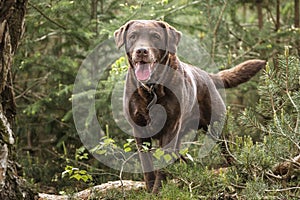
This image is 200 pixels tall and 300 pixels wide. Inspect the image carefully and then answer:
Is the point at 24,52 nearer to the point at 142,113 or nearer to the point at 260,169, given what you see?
the point at 142,113

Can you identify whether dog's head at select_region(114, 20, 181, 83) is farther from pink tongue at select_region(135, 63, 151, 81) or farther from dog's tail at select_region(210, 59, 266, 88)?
dog's tail at select_region(210, 59, 266, 88)

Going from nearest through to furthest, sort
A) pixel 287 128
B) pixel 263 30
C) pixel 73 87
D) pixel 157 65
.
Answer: pixel 287 128, pixel 157 65, pixel 73 87, pixel 263 30

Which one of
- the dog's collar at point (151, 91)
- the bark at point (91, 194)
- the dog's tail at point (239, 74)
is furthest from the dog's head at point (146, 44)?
the dog's tail at point (239, 74)

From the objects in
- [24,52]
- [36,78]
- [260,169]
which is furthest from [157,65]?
[36,78]

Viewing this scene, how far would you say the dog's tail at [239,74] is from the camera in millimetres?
5945

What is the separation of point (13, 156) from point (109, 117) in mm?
2888

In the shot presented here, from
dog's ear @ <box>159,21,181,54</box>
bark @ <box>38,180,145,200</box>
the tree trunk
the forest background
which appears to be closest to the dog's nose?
dog's ear @ <box>159,21,181,54</box>

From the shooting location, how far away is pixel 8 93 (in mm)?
4359

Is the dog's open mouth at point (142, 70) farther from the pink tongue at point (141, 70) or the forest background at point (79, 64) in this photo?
the forest background at point (79, 64)

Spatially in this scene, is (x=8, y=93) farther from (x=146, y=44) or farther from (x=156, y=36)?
(x=156, y=36)

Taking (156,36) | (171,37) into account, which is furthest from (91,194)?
(171,37)

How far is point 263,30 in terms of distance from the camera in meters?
7.27

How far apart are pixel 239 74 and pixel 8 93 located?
116 inches

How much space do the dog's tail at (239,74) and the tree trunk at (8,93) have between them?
2.82 metres
